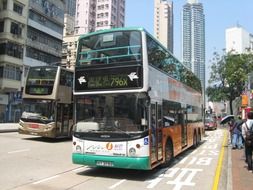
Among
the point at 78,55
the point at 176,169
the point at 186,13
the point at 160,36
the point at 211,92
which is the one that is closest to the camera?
the point at 78,55

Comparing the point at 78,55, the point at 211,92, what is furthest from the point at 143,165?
the point at 211,92

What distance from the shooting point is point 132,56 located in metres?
9.65

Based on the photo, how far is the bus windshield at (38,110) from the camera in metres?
18.6

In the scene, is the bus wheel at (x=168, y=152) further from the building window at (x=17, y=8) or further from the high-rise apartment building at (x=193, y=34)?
the high-rise apartment building at (x=193, y=34)

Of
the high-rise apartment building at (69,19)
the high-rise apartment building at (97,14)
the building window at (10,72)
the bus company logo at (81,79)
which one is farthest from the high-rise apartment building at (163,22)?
the bus company logo at (81,79)

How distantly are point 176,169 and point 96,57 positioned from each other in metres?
4.33

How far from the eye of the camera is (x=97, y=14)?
106m

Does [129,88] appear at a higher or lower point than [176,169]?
higher

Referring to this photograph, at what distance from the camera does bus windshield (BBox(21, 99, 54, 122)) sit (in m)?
18.6

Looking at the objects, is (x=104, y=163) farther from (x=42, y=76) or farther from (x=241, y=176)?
(x=42, y=76)

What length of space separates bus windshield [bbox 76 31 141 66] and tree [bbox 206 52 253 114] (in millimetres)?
41350

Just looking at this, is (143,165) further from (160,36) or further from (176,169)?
(160,36)

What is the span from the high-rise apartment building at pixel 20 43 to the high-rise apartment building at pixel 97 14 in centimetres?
5450

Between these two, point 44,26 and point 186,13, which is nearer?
point 44,26
